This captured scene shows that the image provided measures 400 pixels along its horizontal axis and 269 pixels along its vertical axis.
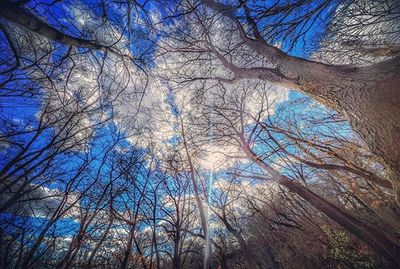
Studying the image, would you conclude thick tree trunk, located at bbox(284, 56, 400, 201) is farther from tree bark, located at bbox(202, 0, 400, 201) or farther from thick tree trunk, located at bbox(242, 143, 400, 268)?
thick tree trunk, located at bbox(242, 143, 400, 268)

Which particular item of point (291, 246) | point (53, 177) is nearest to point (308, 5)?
point (53, 177)

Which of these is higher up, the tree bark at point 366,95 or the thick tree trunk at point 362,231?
the tree bark at point 366,95

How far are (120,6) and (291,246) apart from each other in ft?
64.3

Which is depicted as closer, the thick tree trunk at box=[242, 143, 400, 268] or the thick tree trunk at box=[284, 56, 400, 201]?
the thick tree trunk at box=[284, 56, 400, 201]

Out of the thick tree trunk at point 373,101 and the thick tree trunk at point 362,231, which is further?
the thick tree trunk at point 362,231

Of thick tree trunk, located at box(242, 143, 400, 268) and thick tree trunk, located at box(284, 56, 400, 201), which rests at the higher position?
thick tree trunk, located at box(284, 56, 400, 201)

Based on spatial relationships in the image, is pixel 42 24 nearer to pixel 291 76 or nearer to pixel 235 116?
pixel 291 76

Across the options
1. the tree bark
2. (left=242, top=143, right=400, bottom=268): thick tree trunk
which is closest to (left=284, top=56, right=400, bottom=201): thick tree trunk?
the tree bark

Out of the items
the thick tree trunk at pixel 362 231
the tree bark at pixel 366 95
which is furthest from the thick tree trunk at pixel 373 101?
the thick tree trunk at pixel 362 231

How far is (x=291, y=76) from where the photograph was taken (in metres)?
3.48

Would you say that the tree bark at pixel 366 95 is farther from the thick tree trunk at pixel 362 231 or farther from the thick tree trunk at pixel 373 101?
the thick tree trunk at pixel 362 231

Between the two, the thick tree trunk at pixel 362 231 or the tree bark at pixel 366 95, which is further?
the thick tree trunk at pixel 362 231

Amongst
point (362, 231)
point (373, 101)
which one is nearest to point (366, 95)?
point (373, 101)

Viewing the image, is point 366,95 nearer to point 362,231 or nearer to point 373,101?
point 373,101
